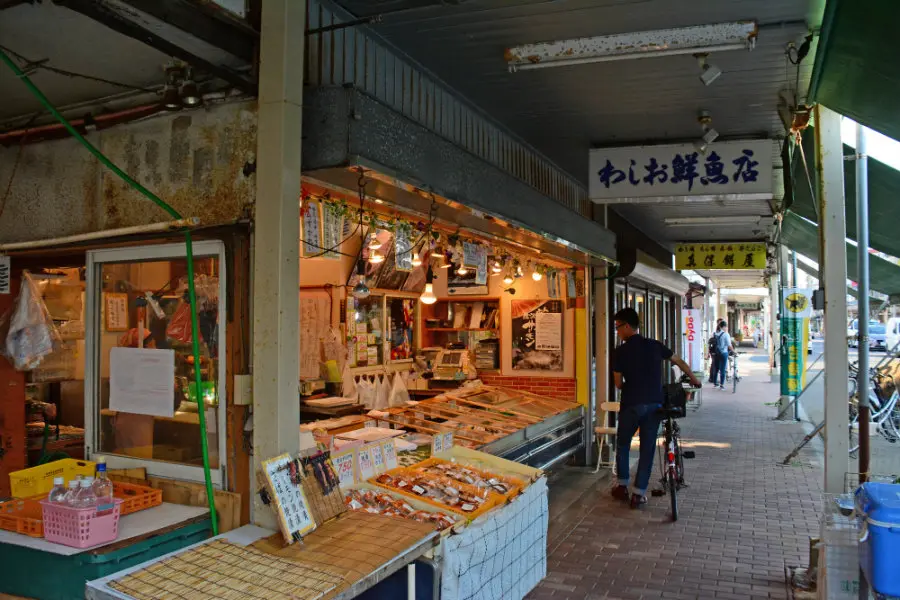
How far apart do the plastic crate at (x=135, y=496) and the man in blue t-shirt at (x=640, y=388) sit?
18.6 ft

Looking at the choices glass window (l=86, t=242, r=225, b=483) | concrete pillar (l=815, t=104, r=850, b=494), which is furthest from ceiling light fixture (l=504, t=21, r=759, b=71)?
glass window (l=86, t=242, r=225, b=483)

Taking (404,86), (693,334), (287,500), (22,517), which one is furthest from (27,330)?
(693,334)

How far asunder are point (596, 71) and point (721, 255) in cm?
1289

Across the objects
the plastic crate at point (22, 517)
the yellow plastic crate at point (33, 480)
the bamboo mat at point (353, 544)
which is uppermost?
the yellow plastic crate at point (33, 480)

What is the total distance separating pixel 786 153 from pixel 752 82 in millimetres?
2046

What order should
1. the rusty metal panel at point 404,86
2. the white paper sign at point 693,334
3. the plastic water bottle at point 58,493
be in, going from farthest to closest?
the white paper sign at point 693,334 → the rusty metal panel at point 404,86 → the plastic water bottle at point 58,493

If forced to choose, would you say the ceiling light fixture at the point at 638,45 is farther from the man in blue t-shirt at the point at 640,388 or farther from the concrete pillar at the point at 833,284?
the man in blue t-shirt at the point at 640,388

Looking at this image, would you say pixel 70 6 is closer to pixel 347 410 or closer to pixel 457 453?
pixel 457 453

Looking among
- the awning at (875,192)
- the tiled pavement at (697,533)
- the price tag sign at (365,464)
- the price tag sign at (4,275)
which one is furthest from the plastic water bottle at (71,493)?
the awning at (875,192)

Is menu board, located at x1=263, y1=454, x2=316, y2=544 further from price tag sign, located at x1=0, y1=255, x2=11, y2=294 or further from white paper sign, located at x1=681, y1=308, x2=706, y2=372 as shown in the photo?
white paper sign, located at x1=681, y1=308, x2=706, y2=372

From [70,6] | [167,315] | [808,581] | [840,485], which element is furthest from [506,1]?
[808,581]

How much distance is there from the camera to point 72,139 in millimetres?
4625

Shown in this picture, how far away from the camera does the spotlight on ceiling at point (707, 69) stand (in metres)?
5.37

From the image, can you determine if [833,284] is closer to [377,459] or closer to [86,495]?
[377,459]
